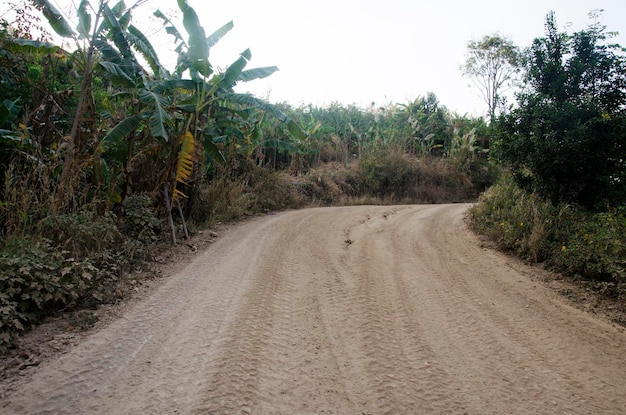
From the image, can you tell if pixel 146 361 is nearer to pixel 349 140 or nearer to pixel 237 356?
pixel 237 356

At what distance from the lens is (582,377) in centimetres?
383

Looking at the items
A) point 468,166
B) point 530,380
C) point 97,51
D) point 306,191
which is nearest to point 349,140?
point 468,166

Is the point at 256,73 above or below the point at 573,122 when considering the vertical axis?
above

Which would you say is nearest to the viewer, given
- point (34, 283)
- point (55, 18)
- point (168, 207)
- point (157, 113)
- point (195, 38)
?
point (34, 283)

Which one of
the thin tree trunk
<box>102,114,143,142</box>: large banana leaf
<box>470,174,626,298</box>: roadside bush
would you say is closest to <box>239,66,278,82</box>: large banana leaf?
<box>102,114,143,142</box>: large banana leaf

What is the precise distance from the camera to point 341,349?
412 centimetres

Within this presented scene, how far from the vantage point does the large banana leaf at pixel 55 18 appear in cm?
738

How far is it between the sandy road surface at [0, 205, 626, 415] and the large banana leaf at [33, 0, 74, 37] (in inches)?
198

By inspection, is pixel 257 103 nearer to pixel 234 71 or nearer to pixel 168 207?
pixel 234 71

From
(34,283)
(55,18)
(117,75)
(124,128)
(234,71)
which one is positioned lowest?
(34,283)

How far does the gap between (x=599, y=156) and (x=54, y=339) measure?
897 cm

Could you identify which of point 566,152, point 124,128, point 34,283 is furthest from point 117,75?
point 566,152

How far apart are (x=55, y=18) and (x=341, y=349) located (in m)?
7.77

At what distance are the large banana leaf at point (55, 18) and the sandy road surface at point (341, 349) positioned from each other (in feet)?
16.5
